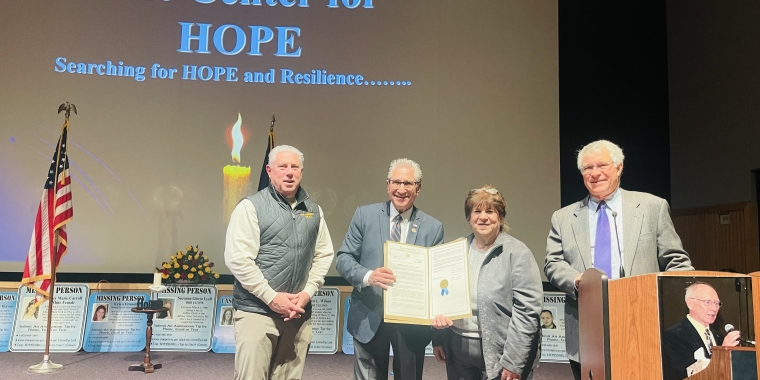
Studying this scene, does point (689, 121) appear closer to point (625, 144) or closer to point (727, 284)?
point (625, 144)

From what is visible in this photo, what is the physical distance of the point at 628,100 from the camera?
21.5 feet

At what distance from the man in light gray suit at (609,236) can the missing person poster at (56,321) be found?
4606mm

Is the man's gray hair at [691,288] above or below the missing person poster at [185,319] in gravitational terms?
above

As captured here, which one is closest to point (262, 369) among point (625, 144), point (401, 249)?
point (401, 249)

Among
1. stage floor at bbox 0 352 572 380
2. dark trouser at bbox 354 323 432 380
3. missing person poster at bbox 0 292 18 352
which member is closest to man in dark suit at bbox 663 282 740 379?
dark trouser at bbox 354 323 432 380

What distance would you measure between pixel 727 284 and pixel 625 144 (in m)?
5.64

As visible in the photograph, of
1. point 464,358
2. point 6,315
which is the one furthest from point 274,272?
point 6,315

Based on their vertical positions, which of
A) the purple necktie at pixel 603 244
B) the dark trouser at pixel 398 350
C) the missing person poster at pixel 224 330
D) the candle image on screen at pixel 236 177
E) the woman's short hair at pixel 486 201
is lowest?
the missing person poster at pixel 224 330

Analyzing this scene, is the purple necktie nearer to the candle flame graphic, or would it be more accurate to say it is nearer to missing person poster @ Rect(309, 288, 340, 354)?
missing person poster @ Rect(309, 288, 340, 354)

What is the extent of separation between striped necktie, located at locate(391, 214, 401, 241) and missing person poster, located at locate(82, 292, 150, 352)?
3425 mm

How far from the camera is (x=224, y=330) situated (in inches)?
211

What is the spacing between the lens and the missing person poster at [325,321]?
5391mm

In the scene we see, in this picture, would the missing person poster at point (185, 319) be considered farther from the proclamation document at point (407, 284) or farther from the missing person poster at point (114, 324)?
the proclamation document at point (407, 284)

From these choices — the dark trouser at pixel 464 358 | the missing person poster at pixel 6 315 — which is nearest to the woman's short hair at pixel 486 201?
the dark trouser at pixel 464 358
